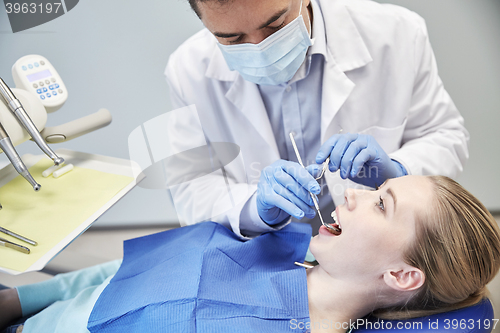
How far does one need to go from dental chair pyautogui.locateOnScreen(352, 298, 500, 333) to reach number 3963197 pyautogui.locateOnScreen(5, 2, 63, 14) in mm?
1207

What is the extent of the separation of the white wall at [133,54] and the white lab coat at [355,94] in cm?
11

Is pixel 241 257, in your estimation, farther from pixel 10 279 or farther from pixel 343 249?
pixel 10 279

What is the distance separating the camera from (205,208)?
1.27 meters

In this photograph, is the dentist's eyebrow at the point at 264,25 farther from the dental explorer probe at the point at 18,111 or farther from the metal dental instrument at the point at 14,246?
the metal dental instrument at the point at 14,246

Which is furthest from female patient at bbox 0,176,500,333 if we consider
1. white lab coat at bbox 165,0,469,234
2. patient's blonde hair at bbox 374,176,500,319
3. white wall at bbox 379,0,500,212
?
white wall at bbox 379,0,500,212

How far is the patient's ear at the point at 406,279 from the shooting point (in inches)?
37.3

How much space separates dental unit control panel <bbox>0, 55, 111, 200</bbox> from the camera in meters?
0.82

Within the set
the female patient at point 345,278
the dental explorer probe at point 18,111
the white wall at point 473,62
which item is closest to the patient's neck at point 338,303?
the female patient at point 345,278

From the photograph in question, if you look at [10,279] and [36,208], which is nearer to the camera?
[36,208]

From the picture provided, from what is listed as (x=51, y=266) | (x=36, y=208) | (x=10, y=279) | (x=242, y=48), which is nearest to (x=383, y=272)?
(x=242, y=48)

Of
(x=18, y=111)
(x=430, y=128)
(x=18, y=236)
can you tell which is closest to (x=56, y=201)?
(x=18, y=236)

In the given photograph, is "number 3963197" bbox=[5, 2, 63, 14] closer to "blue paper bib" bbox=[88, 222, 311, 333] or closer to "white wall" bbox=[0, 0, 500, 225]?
"white wall" bbox=[0, 0, 500, 225]

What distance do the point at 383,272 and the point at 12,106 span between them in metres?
0.99

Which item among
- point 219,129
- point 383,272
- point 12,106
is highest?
point 12,106
